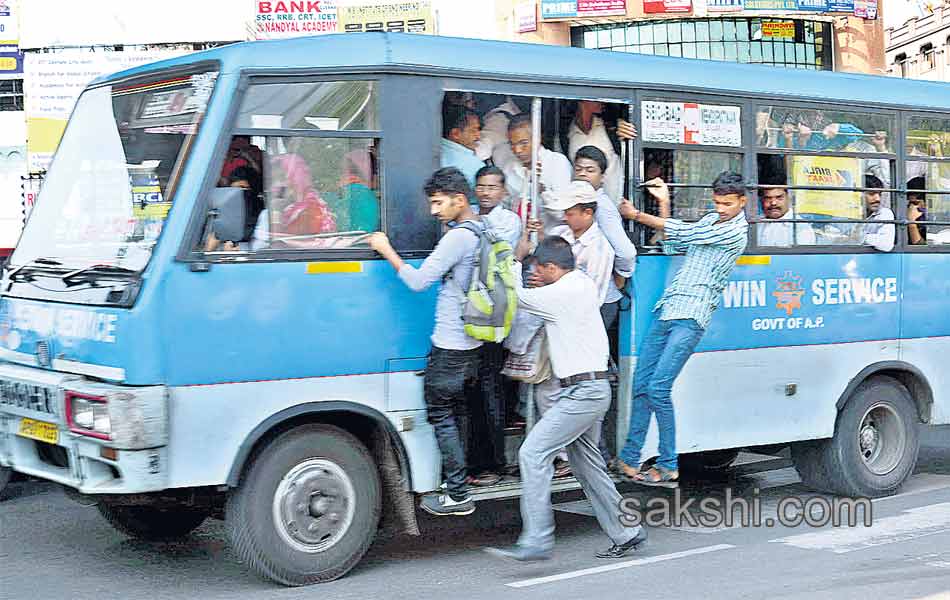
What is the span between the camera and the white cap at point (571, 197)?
23.3 feet

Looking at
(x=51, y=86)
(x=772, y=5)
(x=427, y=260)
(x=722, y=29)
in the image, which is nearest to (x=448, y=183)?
(x=427, y=260)

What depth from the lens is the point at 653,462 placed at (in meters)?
7.74

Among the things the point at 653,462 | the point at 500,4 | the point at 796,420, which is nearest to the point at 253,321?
the point at 653,462

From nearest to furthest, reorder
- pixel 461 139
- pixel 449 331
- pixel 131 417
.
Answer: pixel 131 417 → pixel 449 331 → pixel 461 139

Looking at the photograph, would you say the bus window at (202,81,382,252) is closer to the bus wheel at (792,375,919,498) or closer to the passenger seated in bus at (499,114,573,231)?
the passenger seated in bus at (499,114,573,231)

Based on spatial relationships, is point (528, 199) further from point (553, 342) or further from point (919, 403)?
point (919, 403)

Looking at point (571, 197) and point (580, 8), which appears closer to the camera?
point (571, 197)

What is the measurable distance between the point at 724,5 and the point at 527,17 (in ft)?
11.8

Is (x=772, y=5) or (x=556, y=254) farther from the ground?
(x=772, y=5)

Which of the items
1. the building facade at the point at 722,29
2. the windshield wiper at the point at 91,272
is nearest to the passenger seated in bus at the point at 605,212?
the windshield wiper at the point at 91,272

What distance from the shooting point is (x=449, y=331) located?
6559mm

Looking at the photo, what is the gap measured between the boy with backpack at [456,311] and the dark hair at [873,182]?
3.19 m

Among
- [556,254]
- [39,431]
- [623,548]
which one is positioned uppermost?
[556,254]

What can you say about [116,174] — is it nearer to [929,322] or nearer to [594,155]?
[594,155]
